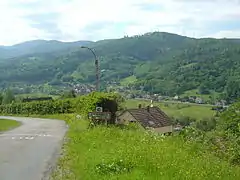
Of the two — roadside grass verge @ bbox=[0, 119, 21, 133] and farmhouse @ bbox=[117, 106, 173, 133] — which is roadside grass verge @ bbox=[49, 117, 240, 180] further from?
farmhouse @ bbox=[117, 106, 173, 133]

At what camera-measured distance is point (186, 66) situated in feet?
636

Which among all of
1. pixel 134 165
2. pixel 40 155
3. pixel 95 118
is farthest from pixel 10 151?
pixel 95 118

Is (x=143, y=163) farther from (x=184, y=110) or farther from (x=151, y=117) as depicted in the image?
(x=184, y=110)

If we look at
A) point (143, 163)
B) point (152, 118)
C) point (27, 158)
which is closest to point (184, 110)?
point (152, 118)

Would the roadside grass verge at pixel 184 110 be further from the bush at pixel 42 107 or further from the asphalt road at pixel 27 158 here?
the asphalt road at pixel 27 158

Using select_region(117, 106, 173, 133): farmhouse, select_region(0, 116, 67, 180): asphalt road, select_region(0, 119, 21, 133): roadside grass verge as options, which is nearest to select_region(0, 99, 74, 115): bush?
select_region(117, 106, 173, 133): farmhouse

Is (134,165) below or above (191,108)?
above

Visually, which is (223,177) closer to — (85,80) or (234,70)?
(234,70)

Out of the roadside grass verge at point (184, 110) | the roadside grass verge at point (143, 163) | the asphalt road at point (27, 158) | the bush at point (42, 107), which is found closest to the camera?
the roadside grass verge at point (143, 163)

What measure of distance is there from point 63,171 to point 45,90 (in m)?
156

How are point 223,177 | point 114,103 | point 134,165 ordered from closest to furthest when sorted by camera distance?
point 223,177 → point 134,165 → point 114,103

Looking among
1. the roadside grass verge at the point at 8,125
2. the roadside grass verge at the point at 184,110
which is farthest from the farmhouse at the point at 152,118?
the roadside grass verge at the point at 184,110

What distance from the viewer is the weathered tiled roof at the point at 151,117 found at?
172 ft

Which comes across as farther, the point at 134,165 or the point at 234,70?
the point at 234,70
